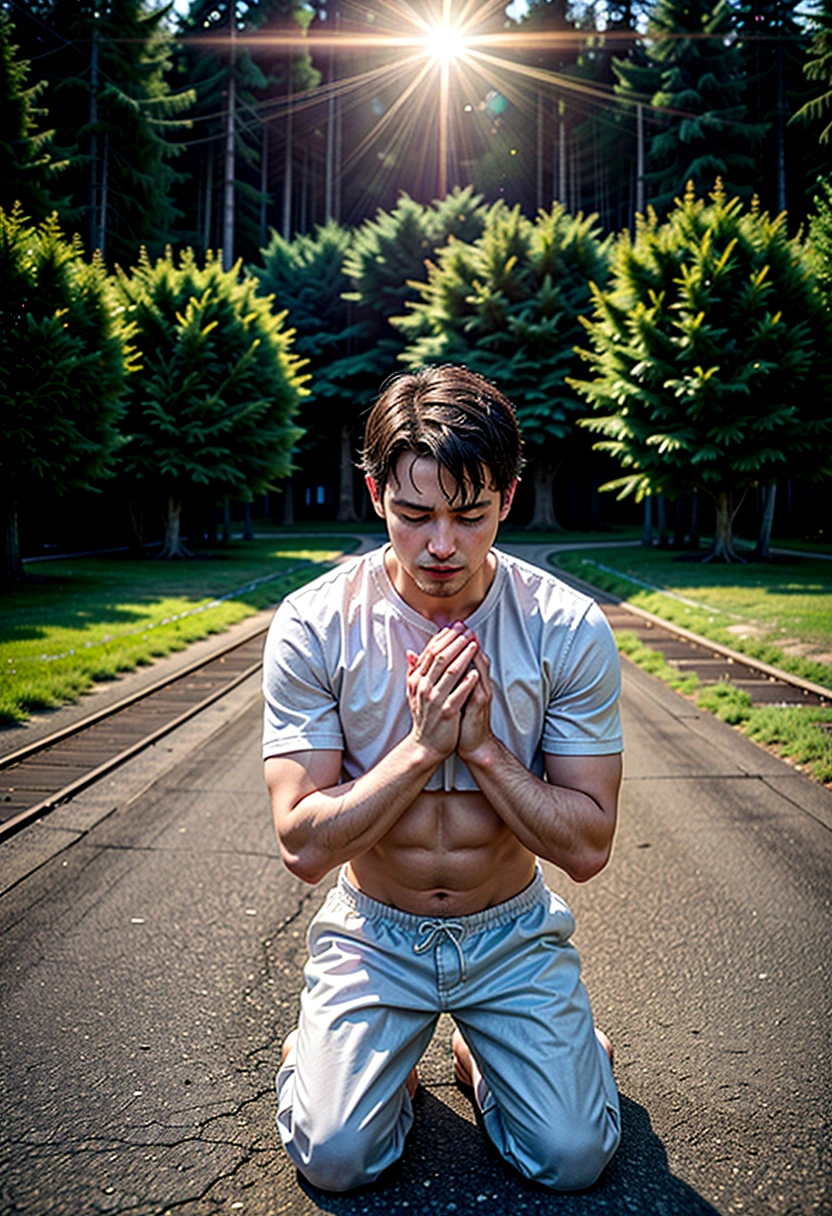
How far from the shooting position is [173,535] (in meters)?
24.0

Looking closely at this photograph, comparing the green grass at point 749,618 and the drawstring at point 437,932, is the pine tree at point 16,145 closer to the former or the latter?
the green grass at point 749,618

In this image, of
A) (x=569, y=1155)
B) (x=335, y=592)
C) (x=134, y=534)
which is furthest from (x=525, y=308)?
(x=569, y=1155)

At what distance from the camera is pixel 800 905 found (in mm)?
3764

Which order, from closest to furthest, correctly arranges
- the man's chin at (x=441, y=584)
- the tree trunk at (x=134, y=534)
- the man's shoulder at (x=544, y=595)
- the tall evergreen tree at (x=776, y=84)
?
the man's chin at (x=441, y=584) → the man's shoulder at (x=544, y=595) → the tree trunk at (x=134, y=534) → the tall evergreen tree at (x=776, y=84)

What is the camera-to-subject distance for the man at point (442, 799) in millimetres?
2178

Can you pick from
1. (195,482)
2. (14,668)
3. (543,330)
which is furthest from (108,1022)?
(543,330)

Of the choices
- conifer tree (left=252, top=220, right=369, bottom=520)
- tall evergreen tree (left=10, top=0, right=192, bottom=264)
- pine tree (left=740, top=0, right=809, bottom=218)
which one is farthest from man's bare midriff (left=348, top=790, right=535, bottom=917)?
conifer tree (left=252, top=220, right=369, bottom=520)

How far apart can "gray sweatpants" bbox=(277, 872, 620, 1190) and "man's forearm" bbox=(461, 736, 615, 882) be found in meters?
0.28

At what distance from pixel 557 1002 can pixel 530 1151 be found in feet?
1.11

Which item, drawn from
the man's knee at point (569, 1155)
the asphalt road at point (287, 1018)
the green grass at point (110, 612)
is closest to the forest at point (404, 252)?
the green grass at point (110, 612)

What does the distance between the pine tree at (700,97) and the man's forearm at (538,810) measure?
33.8 m

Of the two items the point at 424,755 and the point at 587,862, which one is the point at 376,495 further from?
the point at 587,862

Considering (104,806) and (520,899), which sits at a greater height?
(520,899)

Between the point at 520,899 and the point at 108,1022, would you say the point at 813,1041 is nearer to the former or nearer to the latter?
the point at 520,899
